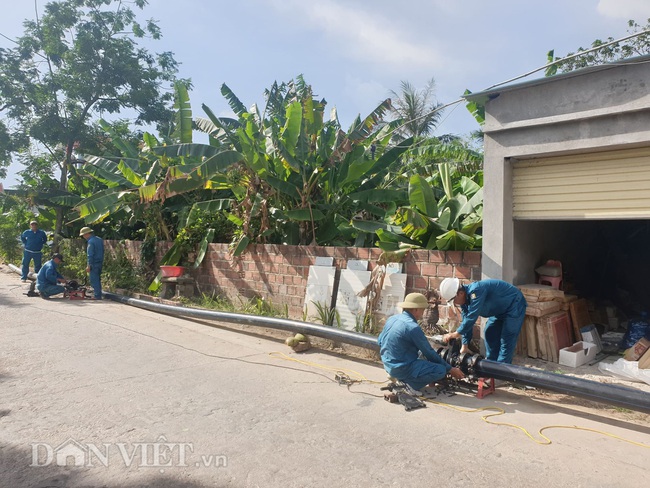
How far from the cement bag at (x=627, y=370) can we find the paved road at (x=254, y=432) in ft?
3.51

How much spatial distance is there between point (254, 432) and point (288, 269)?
5353 mm

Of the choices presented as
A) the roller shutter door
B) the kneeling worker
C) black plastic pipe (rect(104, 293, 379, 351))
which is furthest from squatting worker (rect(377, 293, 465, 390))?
the kneeling worker

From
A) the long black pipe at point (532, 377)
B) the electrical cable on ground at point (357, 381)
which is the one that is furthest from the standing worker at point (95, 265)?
the long black pipe at point (532, 377)

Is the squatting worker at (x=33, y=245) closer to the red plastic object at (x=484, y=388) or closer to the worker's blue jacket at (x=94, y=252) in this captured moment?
the worker's blue jacket at (x=94, y=252)

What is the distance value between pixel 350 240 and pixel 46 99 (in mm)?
12981

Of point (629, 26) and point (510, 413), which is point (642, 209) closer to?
point (510, 413)

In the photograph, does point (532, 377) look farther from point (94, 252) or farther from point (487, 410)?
point (94, 252)

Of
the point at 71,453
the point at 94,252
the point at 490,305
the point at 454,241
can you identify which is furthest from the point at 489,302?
the point at 94,252

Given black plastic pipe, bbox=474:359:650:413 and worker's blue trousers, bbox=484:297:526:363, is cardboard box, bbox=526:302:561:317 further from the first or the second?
black plastic pipe, bbox=474:359:650:413

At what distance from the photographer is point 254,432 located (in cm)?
444

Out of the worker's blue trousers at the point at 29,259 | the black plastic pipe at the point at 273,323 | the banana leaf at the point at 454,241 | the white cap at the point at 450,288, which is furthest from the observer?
the worker's blue trousers at the point at 29,259

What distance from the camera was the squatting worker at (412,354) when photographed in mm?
5371

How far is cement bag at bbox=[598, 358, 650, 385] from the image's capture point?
5.85 meters

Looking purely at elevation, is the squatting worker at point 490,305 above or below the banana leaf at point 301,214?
below
